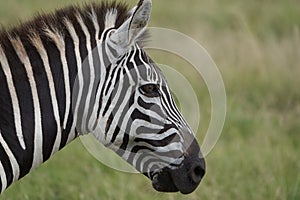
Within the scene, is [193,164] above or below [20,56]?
below

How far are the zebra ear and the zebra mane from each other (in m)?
0.11

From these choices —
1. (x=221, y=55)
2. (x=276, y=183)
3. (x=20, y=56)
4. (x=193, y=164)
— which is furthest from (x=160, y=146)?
(x=221, y=55)

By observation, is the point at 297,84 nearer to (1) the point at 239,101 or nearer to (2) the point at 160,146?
(1) the point at 239,101

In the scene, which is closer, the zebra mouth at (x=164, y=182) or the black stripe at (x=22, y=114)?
the black stripe at (x=22, y=114)

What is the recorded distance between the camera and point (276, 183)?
6.27 metres

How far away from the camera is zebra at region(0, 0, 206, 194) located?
12.1 ft

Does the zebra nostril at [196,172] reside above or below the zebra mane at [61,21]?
below

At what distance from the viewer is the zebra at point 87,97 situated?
3693 millimetres

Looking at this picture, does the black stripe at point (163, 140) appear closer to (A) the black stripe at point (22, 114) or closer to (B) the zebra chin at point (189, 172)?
Answer: (B) the zebra chin at point (189, 172)

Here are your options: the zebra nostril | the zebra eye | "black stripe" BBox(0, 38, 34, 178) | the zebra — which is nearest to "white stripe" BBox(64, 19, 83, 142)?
the zebra

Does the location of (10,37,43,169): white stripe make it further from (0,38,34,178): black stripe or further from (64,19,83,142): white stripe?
(64,19,83,142): white stripe

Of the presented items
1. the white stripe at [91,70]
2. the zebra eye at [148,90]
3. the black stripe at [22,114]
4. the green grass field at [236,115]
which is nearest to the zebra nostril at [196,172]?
the zebra eye at [148,90]

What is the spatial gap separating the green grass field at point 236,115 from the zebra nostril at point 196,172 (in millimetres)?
1391

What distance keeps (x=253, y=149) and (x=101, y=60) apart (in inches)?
150
